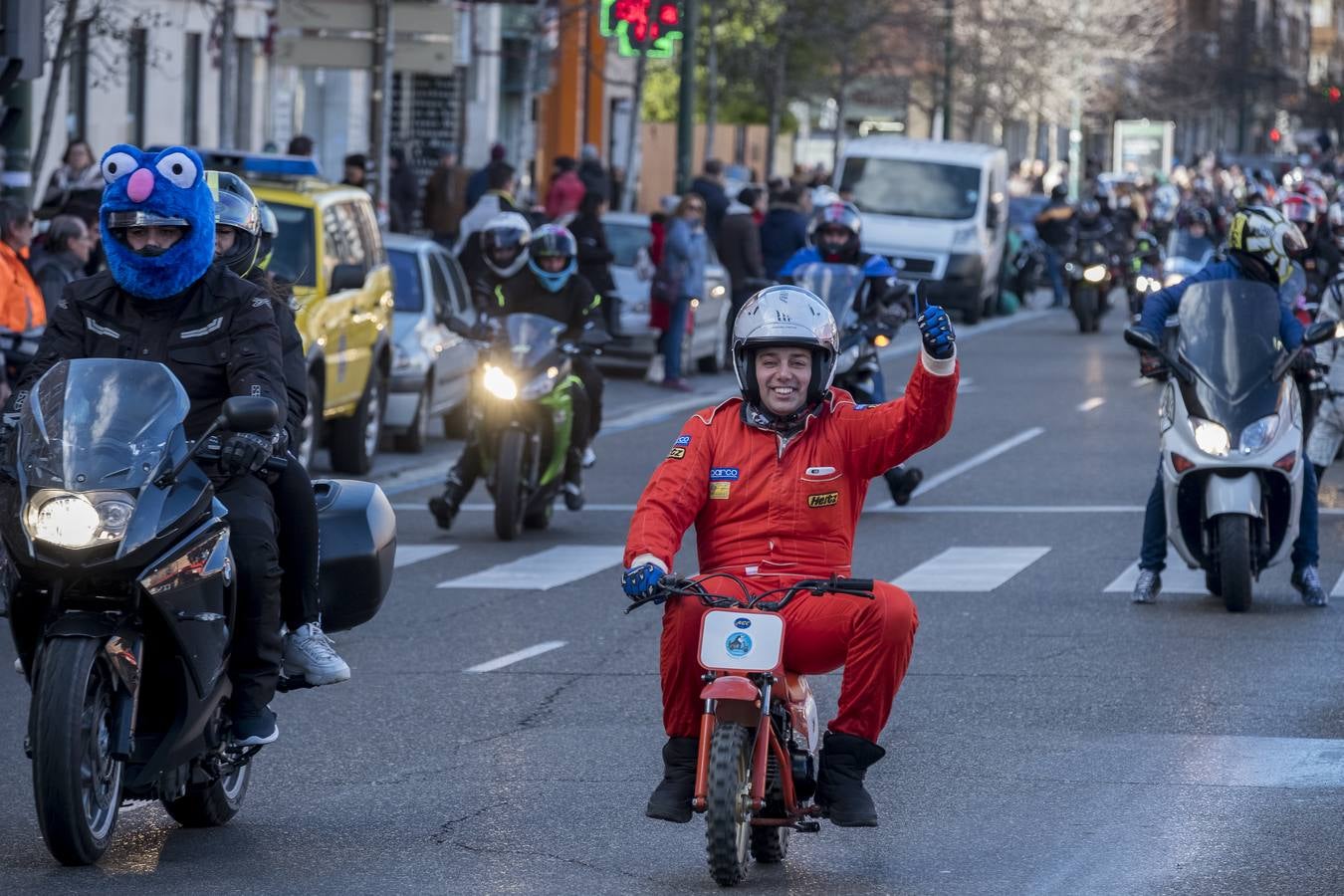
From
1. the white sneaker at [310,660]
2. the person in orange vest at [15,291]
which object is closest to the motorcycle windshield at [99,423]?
the white sneaker at [310,660]

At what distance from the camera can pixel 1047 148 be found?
88562 mm

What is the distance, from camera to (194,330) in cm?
714

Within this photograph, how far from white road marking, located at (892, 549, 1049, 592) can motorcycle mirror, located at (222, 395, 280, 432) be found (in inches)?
262

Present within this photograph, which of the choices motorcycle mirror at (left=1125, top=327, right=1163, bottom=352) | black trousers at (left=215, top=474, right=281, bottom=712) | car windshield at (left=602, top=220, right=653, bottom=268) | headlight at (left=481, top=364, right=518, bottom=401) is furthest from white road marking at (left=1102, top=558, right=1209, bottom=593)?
car windshield at (left=602, top=220, right=653, bottom=268)

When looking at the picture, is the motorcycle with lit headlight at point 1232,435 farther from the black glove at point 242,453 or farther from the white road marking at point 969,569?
the black glove at point 242,453

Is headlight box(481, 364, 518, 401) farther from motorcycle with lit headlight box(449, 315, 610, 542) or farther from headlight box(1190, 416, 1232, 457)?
headlight box(1190, 416, 1232, 457)

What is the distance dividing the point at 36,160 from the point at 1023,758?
1404 centimetres

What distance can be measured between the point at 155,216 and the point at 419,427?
1307 cm

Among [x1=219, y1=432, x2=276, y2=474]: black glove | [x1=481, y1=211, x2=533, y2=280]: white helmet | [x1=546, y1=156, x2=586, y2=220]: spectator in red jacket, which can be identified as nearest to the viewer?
[x1=219, y1=432, x2=276, y2=474]: black glove

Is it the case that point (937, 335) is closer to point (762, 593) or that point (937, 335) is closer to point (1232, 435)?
point (762, 593)

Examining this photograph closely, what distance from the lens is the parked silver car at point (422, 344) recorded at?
1964 centimetres

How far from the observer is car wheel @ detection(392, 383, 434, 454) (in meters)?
20.0

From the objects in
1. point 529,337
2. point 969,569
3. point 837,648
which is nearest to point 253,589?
point 837,648

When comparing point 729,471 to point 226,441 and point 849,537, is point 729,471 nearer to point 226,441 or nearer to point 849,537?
point 849,537
